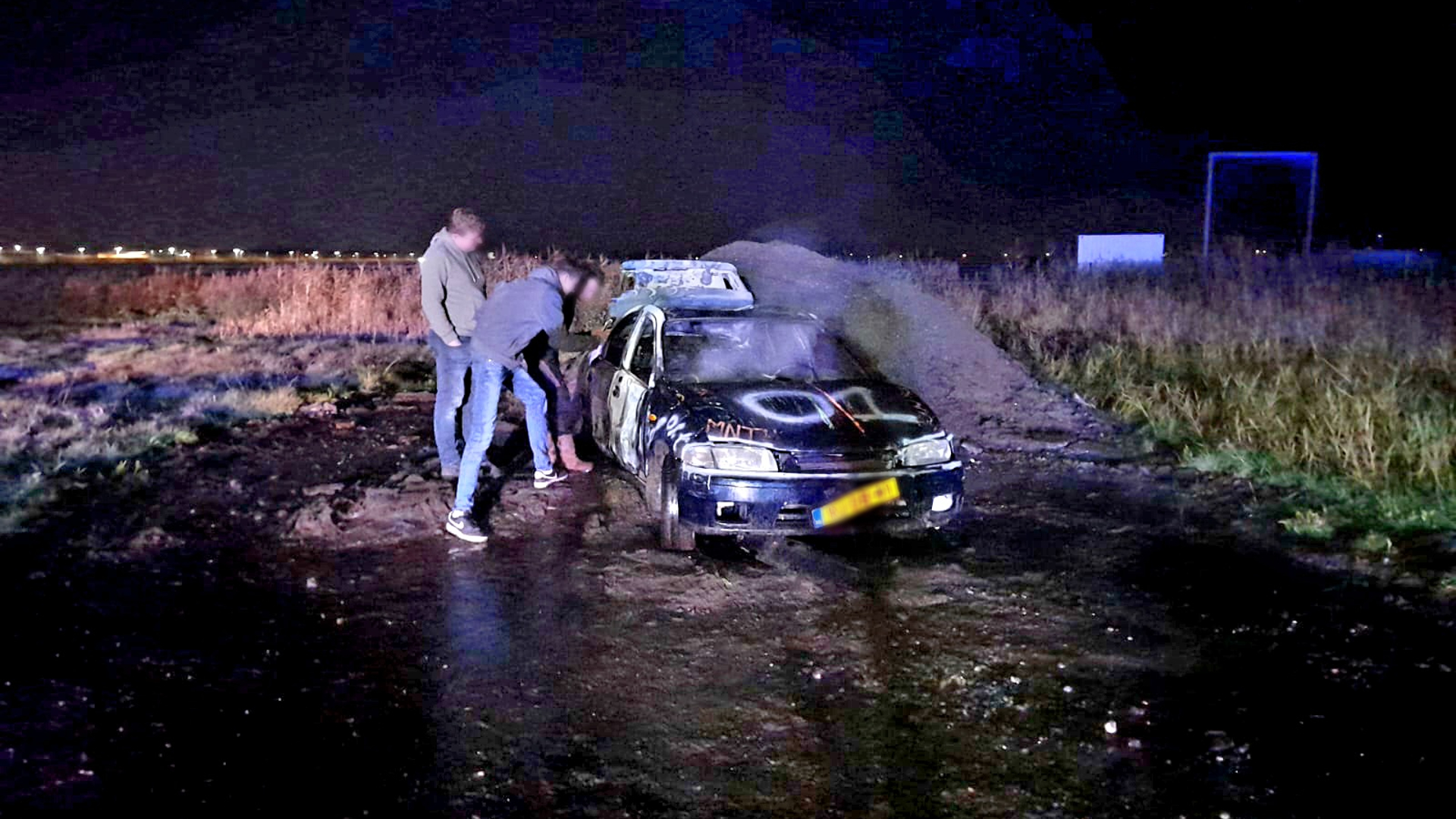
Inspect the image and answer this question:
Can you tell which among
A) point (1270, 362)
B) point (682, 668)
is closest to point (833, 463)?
point (682, 668)

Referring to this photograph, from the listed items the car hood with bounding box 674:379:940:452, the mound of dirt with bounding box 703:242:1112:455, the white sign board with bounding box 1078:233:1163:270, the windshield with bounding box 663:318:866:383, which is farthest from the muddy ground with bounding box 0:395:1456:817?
the white sign board with bounding box 1078:233:1163:270

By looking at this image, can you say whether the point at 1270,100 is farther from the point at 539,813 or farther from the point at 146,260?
the point at 539,813

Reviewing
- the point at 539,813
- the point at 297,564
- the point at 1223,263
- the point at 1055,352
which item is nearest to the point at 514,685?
the point at 539,813

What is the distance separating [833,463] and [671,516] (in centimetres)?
105

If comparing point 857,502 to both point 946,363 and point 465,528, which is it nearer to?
point 465,528

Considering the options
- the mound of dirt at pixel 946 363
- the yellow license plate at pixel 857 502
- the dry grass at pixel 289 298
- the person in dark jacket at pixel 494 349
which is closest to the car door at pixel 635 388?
the person in dark jacket at pixel 494 349

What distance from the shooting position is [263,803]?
158 inches

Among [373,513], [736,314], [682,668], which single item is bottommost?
[682,668]

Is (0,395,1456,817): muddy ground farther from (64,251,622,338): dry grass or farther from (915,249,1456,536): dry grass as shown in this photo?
(64,251,622,338): dry grass

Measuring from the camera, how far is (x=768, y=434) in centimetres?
673

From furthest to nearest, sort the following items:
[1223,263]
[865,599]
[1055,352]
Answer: [1223,263]
[1055,352]
[865,599]

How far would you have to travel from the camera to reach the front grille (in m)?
6.62

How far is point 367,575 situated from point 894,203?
38.6 m

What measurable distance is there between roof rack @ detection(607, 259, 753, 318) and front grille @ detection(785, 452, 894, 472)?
7.92 metres
